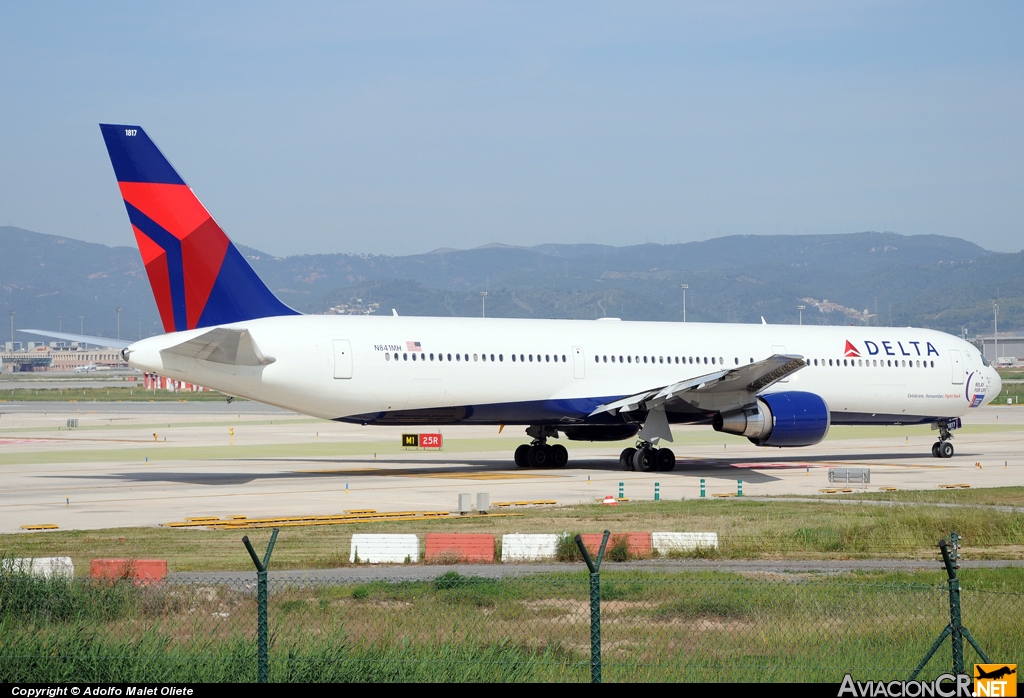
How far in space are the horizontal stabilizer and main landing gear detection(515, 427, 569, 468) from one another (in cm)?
882

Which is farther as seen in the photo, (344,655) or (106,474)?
(106,474)

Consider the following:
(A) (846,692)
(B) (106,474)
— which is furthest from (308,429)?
(A) (846,692)

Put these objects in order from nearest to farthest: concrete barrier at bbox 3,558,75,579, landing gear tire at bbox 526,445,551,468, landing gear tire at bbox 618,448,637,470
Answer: concrete barrier at bbox 3,558,75,579, landing gear tire at bbox 618,448,637,470, landing gear tire at bbox 526,445,551,468

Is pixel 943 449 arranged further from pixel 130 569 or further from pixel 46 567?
pixel 46 567

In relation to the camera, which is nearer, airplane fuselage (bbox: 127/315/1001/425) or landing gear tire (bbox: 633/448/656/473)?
airplane fuselage (bbox: 127/315/1001/425)

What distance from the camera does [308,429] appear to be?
5369 centimetres

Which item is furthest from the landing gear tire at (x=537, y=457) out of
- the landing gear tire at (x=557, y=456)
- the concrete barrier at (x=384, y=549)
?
the concrete barrier at (x=384, y=549)

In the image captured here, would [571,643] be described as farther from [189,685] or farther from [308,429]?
[308,429]

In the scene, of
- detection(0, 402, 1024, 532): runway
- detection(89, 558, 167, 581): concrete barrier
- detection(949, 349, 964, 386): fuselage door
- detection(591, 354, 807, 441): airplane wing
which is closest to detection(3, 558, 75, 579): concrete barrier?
detection(89, 558, 167, 581): concrete barrier

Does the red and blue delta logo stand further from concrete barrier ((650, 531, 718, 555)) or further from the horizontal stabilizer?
concrete barrier ((650, 531, 718, 555))

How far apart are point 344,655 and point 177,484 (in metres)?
19.7

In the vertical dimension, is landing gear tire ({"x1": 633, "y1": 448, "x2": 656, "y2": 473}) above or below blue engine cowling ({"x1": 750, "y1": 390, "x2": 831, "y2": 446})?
below

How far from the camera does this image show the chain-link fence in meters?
9.60

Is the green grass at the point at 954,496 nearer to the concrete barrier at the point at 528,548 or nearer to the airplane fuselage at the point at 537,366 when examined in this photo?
the airplane fuselage at the point at 537,366
